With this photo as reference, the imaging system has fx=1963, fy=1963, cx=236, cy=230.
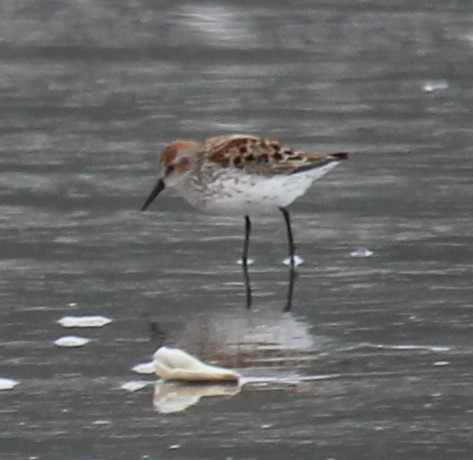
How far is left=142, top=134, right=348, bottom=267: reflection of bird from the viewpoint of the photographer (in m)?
9.88

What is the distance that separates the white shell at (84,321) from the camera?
8414 mm

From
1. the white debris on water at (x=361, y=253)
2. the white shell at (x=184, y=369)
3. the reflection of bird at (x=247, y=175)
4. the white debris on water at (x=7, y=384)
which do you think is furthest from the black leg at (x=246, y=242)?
the white debris on water at (x=7, y=384)

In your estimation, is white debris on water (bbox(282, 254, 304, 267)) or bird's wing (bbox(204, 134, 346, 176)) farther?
bird's wing (bbox(204, 134, 346, 176))

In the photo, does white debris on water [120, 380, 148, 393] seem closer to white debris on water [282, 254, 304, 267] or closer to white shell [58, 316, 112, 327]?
white shell [58, 316, 112, 327]

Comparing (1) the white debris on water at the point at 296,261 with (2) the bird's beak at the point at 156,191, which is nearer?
(1) the white debris on water at the point at 296,261

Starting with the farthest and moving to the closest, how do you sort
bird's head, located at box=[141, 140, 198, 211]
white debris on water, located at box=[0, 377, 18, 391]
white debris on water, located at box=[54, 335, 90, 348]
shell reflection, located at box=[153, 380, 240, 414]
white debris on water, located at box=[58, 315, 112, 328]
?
bird's head, located at box=[141, 140, 198, 211], white debris on water, located at box=[58, 315, 112, 328], white debris on water, located at box=[54, 335, 90, 348], white debris on water, located at box=[0, 377, 18, 391], shell reflection, located at box=[153, 380, 240, 414]

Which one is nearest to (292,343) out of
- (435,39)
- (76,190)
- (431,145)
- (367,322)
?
(367,322)

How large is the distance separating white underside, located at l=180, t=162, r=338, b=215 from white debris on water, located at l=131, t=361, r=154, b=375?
2.24 metres

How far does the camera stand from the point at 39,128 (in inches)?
508

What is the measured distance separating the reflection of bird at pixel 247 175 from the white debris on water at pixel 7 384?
97.6 inches

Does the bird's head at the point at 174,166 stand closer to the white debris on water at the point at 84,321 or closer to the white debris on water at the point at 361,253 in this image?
the white debris on water at the point at 361,253

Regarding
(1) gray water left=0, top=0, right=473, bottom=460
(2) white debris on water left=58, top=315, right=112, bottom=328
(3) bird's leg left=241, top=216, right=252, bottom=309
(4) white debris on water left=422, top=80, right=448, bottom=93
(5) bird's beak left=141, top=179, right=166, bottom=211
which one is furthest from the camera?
(4) white debris on water left=422, top=80, right=448, bottom=93

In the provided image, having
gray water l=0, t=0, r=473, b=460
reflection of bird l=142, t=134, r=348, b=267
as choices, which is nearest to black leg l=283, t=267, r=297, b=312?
gray water l=0, t=0, r=473, b=460

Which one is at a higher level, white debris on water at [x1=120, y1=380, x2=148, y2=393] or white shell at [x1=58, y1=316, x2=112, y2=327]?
white debris on water at [x1=120, y1=380, x2=148, y2=393]
